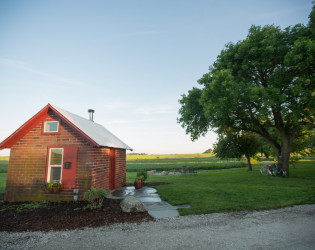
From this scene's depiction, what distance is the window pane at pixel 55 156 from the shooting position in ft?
34.2

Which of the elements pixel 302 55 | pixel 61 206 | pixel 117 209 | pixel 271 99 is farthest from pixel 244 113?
pixel 61 206

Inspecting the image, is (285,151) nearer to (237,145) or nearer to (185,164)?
(237,145)

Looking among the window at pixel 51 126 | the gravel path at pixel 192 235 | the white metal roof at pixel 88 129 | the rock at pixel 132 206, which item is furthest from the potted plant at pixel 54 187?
the rock at pixel 132 206

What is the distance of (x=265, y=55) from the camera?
15.8 meters

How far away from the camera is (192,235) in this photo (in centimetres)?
543

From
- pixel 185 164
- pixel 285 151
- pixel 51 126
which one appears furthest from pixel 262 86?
pixel 185 164

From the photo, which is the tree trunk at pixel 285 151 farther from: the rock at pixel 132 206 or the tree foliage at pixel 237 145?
the rock at pixel 132 206

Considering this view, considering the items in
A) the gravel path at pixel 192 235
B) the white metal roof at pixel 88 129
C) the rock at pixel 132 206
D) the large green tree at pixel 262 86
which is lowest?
the gravel path at pixel 192 235

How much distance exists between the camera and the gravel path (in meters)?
4.84

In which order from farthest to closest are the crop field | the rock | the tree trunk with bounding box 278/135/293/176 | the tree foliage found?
the crop field → the tree foliage → the tree trunk with bounding box 278/135/293/176 → the rock

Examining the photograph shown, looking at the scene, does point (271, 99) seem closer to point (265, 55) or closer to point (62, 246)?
point (265, 55)

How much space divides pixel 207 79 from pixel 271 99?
621 centimetres

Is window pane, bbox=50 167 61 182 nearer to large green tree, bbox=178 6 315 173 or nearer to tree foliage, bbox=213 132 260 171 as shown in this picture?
large green tree, bbox=178 6 315 173

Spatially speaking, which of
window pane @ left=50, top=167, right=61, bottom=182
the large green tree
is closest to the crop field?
the large green tree
